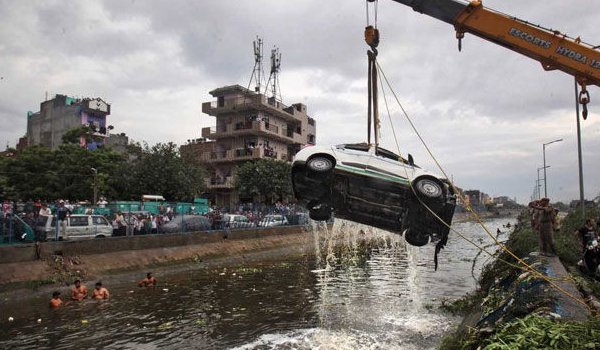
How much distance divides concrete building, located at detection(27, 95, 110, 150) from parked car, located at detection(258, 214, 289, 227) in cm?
4166

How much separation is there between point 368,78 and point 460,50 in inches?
114

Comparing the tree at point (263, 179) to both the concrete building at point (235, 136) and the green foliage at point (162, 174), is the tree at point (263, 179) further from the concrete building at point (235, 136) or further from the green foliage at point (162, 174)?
the green foliage at point (162, 174)

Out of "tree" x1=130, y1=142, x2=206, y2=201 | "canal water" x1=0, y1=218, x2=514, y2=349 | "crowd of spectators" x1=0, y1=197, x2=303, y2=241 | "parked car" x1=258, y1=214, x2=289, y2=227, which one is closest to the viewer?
"canal water" x1=0, y1=218, x2=514, y2=349

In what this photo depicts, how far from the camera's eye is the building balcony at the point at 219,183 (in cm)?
5978

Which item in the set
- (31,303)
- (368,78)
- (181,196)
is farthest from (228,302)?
(181,196)

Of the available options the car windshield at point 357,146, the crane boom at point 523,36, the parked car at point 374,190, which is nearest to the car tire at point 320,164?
the parked car at point 374,190

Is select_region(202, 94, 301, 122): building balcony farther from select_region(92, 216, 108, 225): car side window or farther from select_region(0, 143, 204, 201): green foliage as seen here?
select_region(92, 216, 108, 225): car side window

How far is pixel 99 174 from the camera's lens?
1893 inches

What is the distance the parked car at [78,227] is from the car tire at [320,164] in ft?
54.6

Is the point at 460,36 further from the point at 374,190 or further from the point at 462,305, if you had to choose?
the point at 462,305

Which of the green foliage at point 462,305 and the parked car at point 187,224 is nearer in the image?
the green foliage at point 462,305

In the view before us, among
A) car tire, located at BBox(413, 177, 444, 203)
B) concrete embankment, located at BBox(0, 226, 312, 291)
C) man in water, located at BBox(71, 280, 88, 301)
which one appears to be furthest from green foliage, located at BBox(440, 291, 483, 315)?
concrete embankment, located at BBox(0, 226, 312, 291)

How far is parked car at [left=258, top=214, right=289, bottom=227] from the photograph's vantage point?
1517 inches

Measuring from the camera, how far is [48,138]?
7488 centimetres
